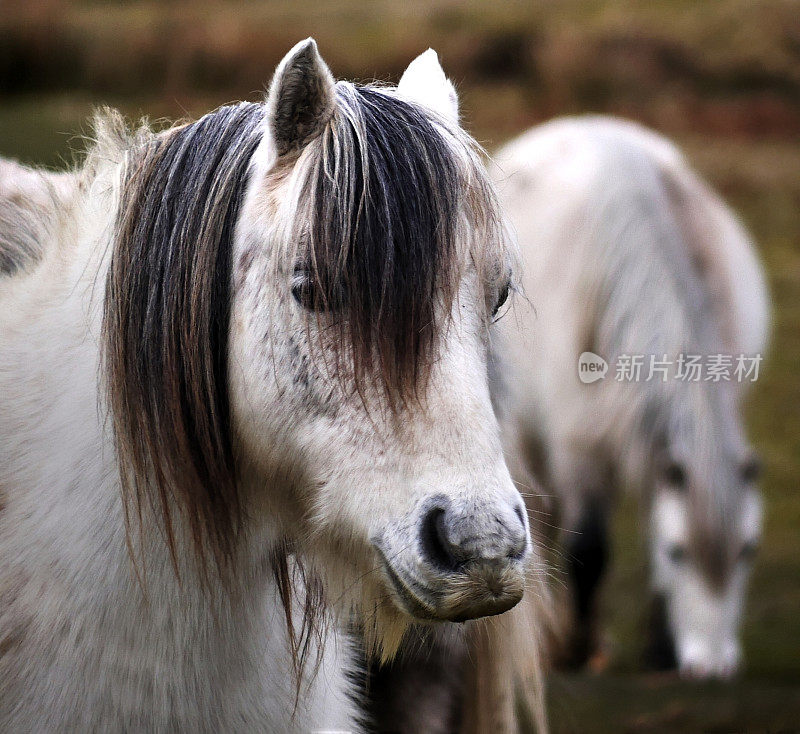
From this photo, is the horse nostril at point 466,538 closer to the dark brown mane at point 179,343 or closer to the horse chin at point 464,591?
the horse chin at point 464,591

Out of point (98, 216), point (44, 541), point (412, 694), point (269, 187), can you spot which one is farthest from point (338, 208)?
point (412, 694)

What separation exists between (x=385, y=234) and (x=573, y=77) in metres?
5.70

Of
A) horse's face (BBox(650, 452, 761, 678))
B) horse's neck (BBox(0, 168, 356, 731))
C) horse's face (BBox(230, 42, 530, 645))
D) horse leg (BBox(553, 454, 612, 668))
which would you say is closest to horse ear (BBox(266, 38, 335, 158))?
horse's face (BBox(230, 42, 530, 645))

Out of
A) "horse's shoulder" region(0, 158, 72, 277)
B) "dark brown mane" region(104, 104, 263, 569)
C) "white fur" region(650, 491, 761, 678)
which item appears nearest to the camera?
"dark brown mane" region(104, 104, 263, 569)

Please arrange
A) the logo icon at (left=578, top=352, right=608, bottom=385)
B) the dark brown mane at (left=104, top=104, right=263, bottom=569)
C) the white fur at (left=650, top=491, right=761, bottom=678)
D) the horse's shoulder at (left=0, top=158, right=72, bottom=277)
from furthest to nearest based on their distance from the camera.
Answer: the logo icon at (left=578, top=352, right=608, bottom=385)
the white fur at (left=650, top=491, right=761, bottom=678)
the horse's shoulder at (left=0, top=158, right=72, bottom=277)
the dark brown mane at (left=104, top=104, right=263, bottom=569)

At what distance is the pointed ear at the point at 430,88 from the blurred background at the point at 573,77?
2.94 m

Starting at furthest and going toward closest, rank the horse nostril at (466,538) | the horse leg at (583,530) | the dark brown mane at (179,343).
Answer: the horse leg at (583,530)
the dark brown mane at (179,343)
the horse nostril at (466,538)

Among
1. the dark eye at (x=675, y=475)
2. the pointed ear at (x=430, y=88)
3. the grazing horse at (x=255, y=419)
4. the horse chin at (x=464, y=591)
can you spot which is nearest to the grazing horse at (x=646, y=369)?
the dark eye at (x=675, y=475)

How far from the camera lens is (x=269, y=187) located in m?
0.97

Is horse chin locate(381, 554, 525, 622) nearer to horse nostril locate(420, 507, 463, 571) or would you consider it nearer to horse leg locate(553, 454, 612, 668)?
horse nostril locate(420, 507, 463, 571)

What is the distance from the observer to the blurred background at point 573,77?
4.57 meters

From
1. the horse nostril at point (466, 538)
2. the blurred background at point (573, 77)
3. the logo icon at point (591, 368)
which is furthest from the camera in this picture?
the blurred background at point (573, 77)

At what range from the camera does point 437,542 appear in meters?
Answer: 0.84

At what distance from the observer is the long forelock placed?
910 mm
